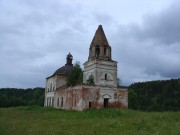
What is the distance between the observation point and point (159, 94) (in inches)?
3428

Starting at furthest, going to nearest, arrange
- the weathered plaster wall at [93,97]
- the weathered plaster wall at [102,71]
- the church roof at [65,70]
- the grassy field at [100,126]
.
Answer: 1. the church roof at [65,70]
2. the weathered plaster wall at [102,71]
3. the weathered plaster wall at [93,97]
4. the grassy field at [100,126]

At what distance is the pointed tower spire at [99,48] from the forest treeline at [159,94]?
4250 centimetres

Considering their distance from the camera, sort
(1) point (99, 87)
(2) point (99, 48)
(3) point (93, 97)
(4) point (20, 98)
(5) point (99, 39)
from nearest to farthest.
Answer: (3) point (93, 97) → (1) point (99, 87) → (2) point (99, 48) → (5) point (99, 39) → (4) point (20, 98)

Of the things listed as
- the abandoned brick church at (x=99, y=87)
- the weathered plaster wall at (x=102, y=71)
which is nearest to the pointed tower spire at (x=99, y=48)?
the abandoned brick church at (x=99, y=87)

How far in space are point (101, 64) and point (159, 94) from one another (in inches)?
2489

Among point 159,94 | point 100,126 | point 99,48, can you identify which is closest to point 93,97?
point 99,48

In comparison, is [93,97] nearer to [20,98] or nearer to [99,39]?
[99,39]

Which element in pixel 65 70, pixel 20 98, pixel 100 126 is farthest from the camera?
pixel 20 98

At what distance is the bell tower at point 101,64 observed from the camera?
2920cm

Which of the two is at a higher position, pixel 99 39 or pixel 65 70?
pixel 99 39

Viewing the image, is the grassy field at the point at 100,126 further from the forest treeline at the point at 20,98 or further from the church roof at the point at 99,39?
the forest treeline at the point at 20,98

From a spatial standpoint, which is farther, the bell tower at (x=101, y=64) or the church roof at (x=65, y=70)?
the church roof at (x=65, y=70)

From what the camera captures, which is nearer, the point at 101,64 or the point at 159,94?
the point at 101,64

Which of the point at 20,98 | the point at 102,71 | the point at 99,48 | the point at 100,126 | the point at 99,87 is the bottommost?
the point at 100,126
